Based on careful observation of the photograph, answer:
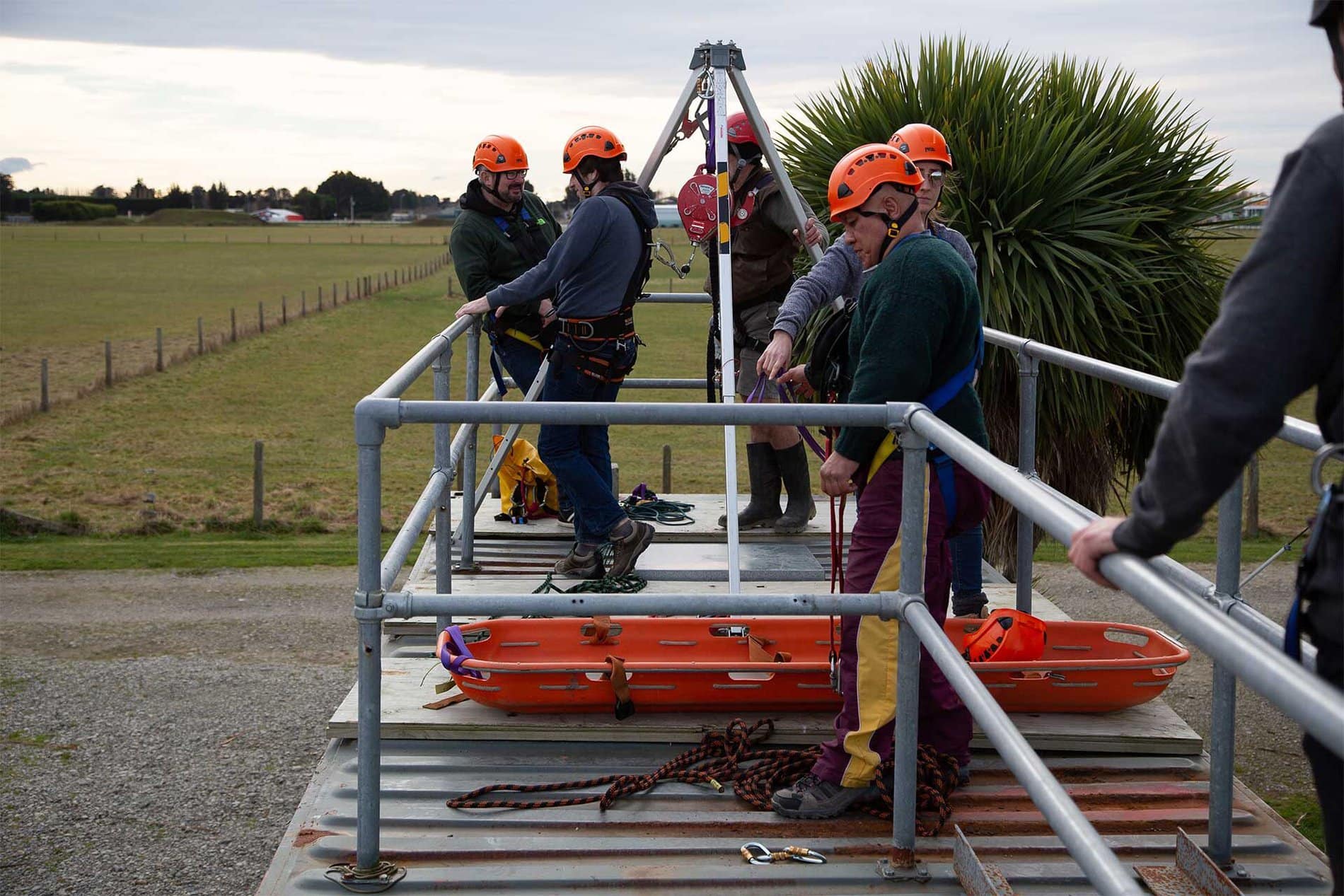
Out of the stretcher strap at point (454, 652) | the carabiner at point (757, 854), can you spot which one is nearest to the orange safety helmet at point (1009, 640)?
the carabiner at point (757, 854)

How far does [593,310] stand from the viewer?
594cm

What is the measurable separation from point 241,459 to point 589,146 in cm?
1378

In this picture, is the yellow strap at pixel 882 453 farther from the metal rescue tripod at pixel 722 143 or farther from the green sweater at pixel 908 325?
the metal rescue tripod at pixel 722 143

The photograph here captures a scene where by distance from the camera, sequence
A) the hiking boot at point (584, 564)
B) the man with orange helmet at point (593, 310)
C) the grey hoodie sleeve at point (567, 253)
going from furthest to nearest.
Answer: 1. the hiking boot at point (584, 564)
2. the man with orange helmet at point (593, 310)
3. the grey hoodie sleeve at point (567, 253)

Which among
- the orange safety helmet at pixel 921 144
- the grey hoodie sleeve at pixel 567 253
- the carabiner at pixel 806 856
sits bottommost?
the carabiner at pixel 806 856

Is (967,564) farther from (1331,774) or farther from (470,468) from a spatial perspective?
(1331,774)

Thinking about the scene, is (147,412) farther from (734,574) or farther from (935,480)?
(935,480)

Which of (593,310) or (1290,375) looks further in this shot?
(593,310)

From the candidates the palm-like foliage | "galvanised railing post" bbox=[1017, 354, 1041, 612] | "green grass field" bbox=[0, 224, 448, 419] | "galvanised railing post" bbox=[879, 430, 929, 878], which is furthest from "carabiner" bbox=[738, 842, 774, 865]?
"green grass field" bbox=[0, 224, 448, 419]

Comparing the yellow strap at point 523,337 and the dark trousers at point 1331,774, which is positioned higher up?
the yellow strap at point 523,337

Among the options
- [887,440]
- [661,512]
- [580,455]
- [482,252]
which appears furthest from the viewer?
[661,512]

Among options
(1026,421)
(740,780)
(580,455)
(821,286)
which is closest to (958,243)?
(821,286)

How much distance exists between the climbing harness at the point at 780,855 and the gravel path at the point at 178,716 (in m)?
2.58

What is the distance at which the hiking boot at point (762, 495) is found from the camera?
7281mm
